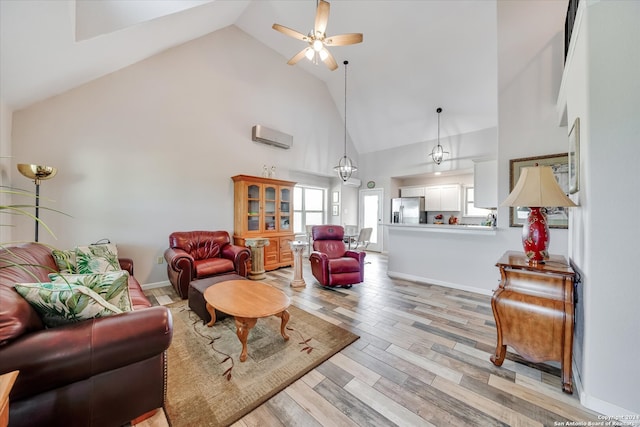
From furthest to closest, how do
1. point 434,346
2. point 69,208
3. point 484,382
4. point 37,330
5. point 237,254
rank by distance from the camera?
point 237,254 < point 69,208 < point 434,346 < point 484,382 < point 37,330

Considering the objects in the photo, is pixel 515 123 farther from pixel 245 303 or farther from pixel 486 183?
pixel 245 303

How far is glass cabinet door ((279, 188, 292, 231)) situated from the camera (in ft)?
17.4

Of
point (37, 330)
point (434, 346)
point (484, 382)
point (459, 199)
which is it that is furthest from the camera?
point (459, 199)

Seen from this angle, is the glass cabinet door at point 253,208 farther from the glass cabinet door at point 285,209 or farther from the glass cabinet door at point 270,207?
the glass cabinet door at point 285,209

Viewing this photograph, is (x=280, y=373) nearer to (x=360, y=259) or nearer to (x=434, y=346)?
(x=434, y=346)

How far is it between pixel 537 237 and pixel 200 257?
416cm

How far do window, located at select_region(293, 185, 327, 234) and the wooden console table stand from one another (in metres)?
5.15

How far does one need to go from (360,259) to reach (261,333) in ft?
6.37

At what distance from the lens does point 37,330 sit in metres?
1.25

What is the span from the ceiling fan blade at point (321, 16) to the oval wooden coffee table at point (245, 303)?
2916mm

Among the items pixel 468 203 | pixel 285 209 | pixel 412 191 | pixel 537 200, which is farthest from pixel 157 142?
pixel 468 203

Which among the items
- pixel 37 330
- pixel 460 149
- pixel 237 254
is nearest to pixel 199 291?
pixel 237 254

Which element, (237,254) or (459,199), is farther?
(459,199)

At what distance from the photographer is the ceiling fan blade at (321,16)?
249cm
